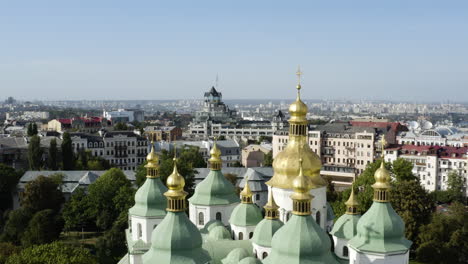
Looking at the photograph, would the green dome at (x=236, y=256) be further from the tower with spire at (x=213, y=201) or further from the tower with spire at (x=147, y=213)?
the tower with spire at (x=147, y=213)

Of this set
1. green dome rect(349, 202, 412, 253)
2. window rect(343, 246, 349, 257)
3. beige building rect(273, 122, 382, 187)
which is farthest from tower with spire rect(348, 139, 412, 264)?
beige building rect(273, 122, 382, 187)

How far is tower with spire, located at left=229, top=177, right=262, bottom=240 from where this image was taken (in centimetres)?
2876

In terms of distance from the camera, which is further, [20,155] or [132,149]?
[132,149]

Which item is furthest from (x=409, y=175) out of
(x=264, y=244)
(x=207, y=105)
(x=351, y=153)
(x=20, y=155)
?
(x=207, y=105)

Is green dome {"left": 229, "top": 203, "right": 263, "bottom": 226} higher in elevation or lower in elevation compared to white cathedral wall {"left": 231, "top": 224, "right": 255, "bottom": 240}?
higher

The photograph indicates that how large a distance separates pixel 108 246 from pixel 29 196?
13.2m

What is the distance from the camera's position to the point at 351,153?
89688 mm

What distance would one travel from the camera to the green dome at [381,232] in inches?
915

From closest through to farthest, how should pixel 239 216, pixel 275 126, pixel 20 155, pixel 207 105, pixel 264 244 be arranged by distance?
1. pixel 264 244
2. pixel 239 216
3. pixel 20 155
4. pixel 275 126
5. pixel 207 105

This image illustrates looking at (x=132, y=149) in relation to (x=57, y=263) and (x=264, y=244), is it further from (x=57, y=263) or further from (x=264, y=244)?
(x=264, y=244)

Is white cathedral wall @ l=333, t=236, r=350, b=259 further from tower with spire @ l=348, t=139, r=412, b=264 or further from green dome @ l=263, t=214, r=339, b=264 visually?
green dome @ l=263, t=214, r=339, b=264

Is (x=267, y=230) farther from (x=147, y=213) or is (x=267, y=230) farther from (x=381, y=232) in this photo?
(x=147, y=213)

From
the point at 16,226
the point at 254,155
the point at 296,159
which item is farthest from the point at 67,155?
the point at 296,159

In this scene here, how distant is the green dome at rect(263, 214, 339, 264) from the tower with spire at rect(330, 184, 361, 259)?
5.42 meters
